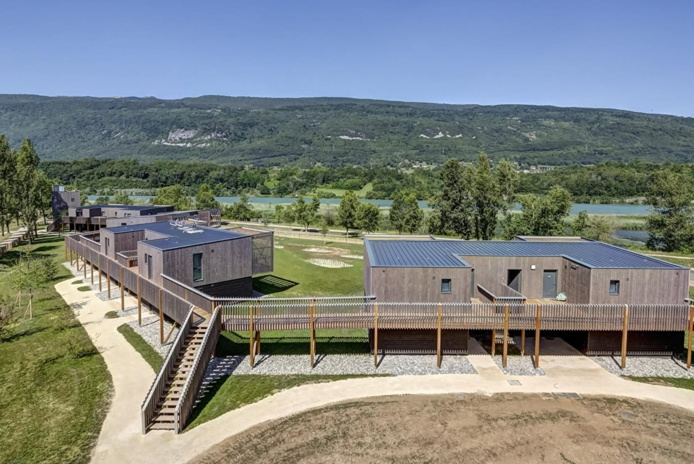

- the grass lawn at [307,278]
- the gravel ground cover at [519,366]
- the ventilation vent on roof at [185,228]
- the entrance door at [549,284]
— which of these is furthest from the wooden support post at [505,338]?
the ventilation vent on roof at [185,228]

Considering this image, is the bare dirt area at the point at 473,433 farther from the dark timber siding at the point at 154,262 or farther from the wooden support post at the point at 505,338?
the dark timber siding at the point at 154,262

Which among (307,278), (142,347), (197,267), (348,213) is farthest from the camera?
(348,213)

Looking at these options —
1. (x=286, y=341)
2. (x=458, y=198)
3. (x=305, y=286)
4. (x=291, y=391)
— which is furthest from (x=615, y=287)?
(x=458, y=198)

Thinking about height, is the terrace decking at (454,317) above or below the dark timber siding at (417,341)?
above

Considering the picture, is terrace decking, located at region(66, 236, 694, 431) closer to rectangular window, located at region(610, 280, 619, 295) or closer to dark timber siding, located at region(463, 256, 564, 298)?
rectangular window, located at region(610, 280, 619, 295)

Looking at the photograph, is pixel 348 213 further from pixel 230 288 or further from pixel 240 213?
pixel 230 288

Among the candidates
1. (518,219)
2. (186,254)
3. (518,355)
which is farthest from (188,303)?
(518,219)
